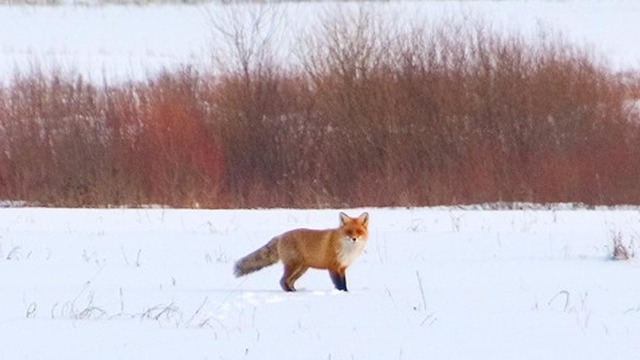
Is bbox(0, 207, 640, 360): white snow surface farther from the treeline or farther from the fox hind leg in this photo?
the treeline

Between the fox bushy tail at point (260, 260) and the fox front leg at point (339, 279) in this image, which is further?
the fox bushy tail at point (260, 260)

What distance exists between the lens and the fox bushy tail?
9609 millimetres

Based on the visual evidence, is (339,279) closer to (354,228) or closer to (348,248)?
(348,248)

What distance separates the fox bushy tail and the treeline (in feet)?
46.7

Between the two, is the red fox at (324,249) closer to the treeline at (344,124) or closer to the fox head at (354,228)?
the fox head at (354,228)

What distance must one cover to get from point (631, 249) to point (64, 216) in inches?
325

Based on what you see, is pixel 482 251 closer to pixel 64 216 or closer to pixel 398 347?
pixel 398 347

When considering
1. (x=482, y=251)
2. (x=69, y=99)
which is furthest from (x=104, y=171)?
(x=482, y=251)

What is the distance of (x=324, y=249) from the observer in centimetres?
928

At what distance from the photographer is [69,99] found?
26516 mm

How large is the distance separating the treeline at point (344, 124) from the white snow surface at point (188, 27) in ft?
5.18

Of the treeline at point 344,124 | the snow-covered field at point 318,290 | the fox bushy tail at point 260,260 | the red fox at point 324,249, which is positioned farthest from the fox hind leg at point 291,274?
the treeline at point 344,124

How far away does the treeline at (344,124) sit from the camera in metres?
24.7

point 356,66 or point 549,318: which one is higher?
point 356,66
